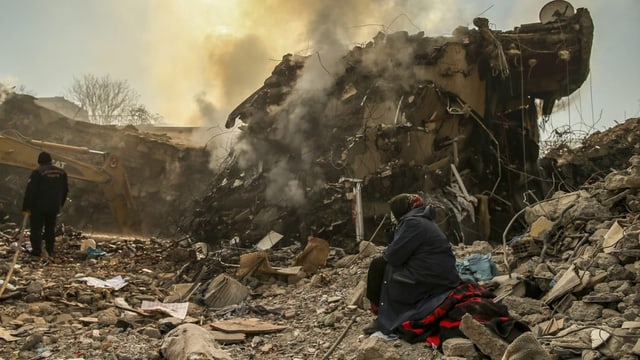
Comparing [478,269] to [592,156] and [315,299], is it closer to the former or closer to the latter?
[315,299]

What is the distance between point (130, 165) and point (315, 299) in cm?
1193

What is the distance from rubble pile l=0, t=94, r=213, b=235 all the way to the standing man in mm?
7014

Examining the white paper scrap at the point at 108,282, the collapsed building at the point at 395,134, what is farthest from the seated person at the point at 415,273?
the collapsed building at the point at 395,134

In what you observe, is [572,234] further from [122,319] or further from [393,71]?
[393,71]

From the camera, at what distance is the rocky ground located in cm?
428

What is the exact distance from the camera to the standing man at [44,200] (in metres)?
8.64

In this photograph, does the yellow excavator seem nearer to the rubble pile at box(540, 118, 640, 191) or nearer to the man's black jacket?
the man's black jacket

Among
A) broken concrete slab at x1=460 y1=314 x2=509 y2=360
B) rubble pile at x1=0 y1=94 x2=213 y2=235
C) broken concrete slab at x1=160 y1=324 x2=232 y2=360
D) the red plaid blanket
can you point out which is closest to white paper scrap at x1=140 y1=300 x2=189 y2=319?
broken concrete slab at x1=160 y1=324 x2=232 y2=360

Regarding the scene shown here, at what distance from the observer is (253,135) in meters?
12.3

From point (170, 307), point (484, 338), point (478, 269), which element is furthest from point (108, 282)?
point (484, 338)

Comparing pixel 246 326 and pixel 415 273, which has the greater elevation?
pixel 415 273

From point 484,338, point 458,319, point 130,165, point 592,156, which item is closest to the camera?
point 484,338

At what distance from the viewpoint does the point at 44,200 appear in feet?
28.7

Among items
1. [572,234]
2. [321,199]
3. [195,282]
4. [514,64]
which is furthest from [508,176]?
[195,282]
